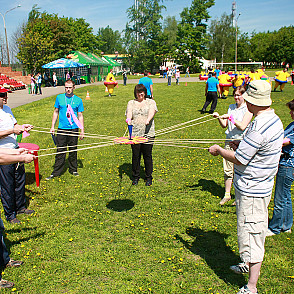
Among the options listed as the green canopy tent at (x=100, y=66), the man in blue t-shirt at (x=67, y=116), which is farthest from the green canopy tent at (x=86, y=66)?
the man in blue t-shirt at (x=67, y=116)

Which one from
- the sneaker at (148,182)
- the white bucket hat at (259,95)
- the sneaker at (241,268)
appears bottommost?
the sneaker at (241,268)

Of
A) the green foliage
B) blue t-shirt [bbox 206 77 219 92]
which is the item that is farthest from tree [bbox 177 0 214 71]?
blue t-shirt [bbox 206 77 219 92]

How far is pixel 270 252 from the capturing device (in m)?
4.38

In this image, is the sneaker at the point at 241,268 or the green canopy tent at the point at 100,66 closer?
the sneaker at the point at 241,268

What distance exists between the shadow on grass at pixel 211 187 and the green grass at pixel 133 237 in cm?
2

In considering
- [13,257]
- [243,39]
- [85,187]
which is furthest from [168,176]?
[243,39]

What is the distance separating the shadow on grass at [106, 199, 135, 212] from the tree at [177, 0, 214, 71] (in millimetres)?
65281

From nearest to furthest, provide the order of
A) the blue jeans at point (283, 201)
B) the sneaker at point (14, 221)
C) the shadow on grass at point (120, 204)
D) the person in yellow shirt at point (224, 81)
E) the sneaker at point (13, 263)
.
→ the sneaker at point (13, 263)
the blue jeans at point (283, 201)
the sneaker at point (14, 221)
the shadow on grass at point (120, 204)
the person in yellow shirt at point (224, 81)

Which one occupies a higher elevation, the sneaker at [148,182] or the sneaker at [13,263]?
the sneaker at [148,182]

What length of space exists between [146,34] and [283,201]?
7261 cm

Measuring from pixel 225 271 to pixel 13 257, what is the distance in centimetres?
310

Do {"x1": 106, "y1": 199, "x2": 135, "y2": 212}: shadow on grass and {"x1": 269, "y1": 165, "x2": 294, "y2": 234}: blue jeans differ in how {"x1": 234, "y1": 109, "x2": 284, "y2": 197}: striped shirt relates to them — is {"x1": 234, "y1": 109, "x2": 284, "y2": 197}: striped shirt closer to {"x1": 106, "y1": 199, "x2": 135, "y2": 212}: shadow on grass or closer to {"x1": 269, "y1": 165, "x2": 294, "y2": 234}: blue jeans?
{"x1": 269, "y1": 165, "x2": 294, "y2": 234}: blue jeans

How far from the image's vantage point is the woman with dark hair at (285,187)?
446 centimetres

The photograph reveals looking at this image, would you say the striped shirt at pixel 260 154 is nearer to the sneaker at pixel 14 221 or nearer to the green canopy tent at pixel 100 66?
the sneaker at pixel 14 221
